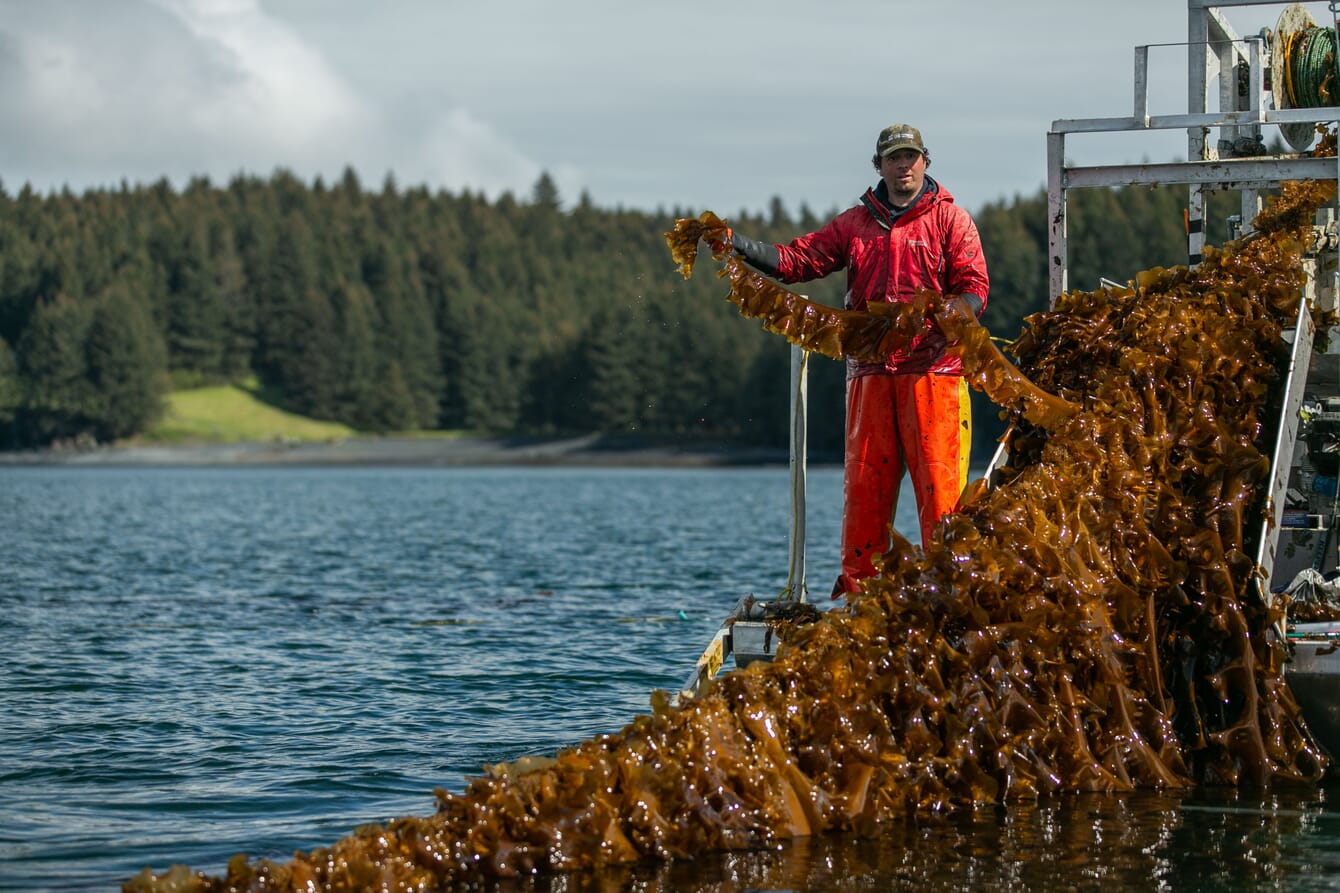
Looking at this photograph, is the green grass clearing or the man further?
the green grass clearing

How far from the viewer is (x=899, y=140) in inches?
328

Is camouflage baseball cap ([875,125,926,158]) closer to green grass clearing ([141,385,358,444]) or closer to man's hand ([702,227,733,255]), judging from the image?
man's hand ([702,227,733,255])

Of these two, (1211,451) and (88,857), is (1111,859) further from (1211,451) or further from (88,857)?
(88,857)

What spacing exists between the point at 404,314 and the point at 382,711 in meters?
142

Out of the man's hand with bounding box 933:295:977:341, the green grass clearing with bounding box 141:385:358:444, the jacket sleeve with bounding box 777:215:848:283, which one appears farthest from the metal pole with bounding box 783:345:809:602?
the green grass clearing with bounding box 141:385:358:444

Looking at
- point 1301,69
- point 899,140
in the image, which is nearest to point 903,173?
point 899,140

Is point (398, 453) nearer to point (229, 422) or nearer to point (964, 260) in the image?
point (229, 422)

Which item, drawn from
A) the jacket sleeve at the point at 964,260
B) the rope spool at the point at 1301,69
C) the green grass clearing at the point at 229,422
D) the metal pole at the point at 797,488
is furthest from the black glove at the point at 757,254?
the green grass clearing at the point at 229,422

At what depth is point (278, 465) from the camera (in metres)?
119

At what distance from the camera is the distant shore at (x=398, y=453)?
374 ft

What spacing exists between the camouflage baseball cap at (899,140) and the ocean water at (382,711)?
318 centimetres

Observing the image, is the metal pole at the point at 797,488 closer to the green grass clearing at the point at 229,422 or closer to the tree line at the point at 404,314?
the tree line at the point at 404,314

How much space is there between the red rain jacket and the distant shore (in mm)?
101206

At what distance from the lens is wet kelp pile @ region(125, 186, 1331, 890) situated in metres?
6.62
